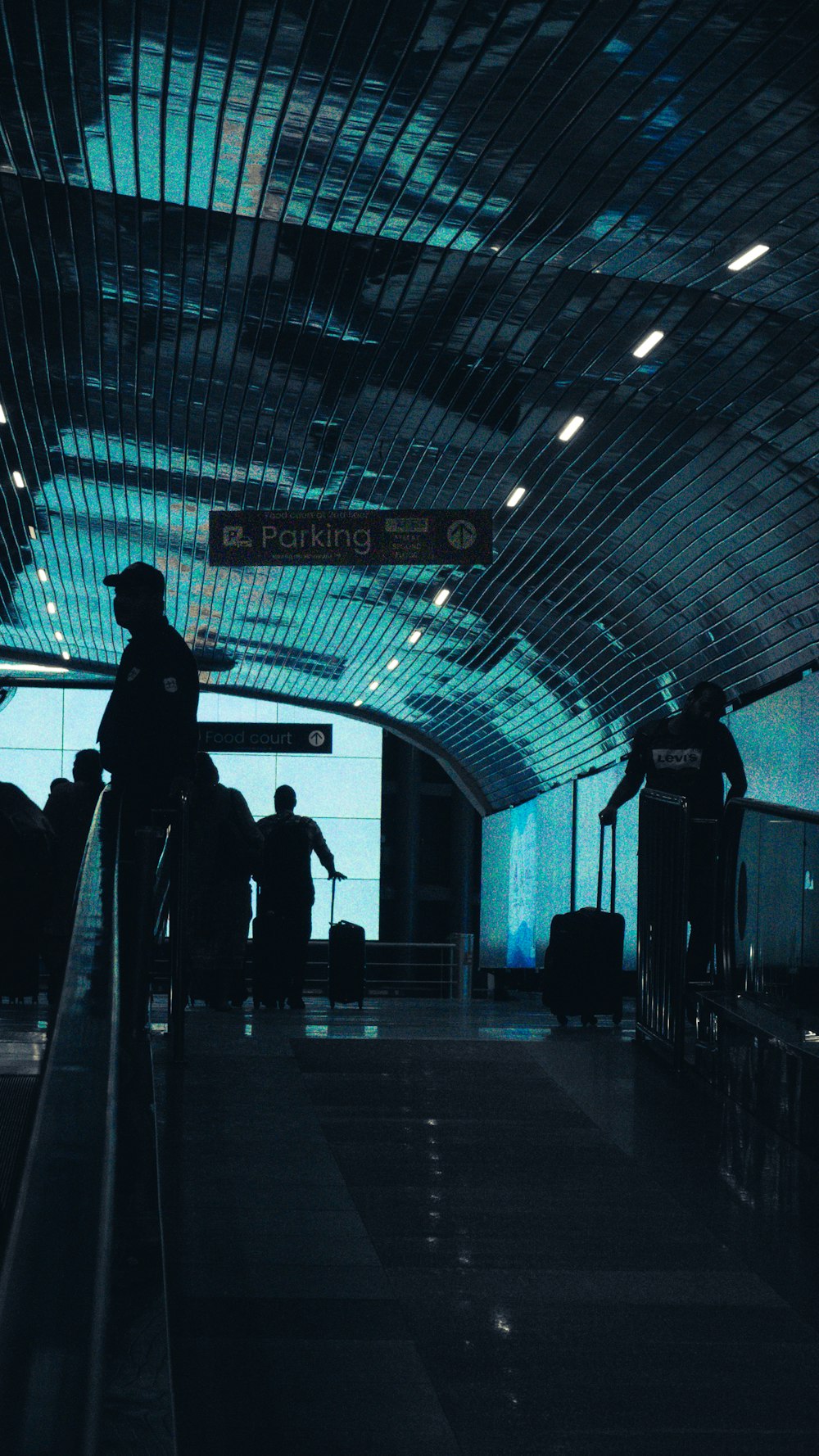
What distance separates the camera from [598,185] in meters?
9.45

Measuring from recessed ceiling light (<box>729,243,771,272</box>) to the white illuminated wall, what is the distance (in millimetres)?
25872

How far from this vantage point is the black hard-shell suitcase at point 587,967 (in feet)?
28.8

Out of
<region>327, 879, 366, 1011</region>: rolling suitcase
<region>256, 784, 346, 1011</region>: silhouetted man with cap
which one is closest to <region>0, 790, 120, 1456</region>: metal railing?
<region>256, 784, 346, 1011</region>: silhouetted man with cap

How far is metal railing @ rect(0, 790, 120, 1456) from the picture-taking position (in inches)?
40.5

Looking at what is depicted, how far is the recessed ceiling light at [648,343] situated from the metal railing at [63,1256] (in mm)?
10402

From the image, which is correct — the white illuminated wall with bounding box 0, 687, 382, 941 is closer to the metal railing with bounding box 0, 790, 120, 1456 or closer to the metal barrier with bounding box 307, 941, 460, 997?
the metal barrier with bounding box 307, 941, 460, 997

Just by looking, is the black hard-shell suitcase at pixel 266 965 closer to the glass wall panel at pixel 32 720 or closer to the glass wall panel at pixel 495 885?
the glass wall panel at pixel 495 885

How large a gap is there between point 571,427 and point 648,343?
2340 millimetres

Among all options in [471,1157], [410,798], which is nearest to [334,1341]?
[471,1157]

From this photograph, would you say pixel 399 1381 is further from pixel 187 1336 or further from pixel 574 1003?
pixel 574 1003

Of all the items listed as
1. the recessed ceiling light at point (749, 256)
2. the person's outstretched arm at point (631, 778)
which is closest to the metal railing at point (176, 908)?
the person's outstretched arm at point (631, 778)

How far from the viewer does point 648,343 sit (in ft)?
39.5

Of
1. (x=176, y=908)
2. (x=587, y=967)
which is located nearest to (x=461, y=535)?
(x=587, y=967)

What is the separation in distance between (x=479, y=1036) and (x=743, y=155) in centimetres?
505
